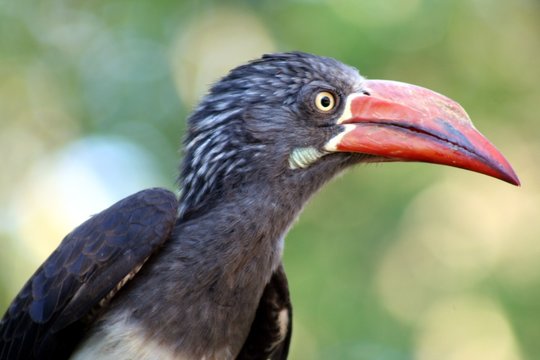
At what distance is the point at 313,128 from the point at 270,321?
3.80 feet

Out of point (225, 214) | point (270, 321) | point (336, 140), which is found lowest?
point (270, 321)

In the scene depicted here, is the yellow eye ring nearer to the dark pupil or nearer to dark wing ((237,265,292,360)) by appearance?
the dark pupil

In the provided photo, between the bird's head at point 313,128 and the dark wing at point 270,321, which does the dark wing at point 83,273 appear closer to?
the bird's head at point 313,128

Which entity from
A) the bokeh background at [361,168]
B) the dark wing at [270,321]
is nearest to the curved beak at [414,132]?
the dark wing at [270,321]

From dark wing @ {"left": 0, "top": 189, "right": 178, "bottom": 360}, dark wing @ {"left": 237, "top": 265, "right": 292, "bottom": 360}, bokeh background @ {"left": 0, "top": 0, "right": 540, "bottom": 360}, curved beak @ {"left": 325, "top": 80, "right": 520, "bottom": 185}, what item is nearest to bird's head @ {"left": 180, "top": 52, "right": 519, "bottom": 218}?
curved beak @ {"left": 325, "top": 80, "right": 520, "bottom": 185}

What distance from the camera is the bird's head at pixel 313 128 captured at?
187 inches

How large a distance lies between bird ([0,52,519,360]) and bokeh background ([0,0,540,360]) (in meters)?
2.99

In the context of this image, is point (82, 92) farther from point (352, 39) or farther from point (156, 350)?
point (156, 350)

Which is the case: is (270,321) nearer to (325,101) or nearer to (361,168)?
(325,101)

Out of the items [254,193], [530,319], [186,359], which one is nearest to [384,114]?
[254,193]

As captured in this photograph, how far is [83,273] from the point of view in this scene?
4.54 meters

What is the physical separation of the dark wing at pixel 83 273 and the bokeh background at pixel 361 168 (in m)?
3.31

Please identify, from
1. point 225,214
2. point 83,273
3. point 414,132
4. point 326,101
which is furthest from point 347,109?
point 83,273

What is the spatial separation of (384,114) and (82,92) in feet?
23.3
